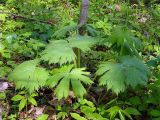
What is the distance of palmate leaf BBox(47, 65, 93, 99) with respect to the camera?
2598mm

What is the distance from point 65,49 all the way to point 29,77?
407 millimetres

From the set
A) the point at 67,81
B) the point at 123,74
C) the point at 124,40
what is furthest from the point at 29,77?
the point at 124,40

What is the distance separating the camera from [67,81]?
2.63m

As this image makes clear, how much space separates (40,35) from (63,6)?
4.28 feet

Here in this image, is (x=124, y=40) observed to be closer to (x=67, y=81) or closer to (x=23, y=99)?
(x=67, y=81)

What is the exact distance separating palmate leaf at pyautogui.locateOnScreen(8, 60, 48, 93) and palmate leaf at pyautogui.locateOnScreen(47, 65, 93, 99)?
0.09m

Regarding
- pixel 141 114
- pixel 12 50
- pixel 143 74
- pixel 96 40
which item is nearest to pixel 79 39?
pixel 96 40

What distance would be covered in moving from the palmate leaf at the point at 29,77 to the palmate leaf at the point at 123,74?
0.53 metres

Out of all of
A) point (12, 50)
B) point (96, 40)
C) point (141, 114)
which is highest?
point (96, 40)

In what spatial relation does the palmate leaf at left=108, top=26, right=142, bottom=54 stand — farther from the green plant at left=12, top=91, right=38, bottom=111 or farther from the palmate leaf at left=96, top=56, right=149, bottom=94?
the green plant at left=12, top=91, right=38, bottom=111

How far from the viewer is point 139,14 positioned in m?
5.54

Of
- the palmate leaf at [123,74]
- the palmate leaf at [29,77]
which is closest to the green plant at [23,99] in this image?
the palmate leaf at [29,77]

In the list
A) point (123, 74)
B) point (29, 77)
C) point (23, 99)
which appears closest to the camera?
point (123, 74)

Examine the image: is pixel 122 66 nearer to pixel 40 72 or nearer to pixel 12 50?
pixel 40 72
